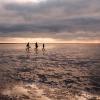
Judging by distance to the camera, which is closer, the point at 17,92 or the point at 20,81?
the point at 17,92

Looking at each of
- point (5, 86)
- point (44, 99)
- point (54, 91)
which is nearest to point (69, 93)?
Result: point (54, 91)

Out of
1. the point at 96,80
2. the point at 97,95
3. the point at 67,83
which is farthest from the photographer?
the point at 96,80

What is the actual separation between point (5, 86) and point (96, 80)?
30.0 ft

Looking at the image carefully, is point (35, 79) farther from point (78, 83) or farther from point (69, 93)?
point (69, 93)

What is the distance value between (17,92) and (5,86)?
2602 millimetres

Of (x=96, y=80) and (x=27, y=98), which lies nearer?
(x=27, y=98)

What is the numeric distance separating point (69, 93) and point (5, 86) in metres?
5.72

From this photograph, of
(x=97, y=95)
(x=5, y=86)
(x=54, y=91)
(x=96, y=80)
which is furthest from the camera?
(x=96, y=80)

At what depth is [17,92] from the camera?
722 inches

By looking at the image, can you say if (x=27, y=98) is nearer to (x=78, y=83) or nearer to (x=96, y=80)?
(x=78, y=83)

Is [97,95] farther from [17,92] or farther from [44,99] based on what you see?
[17,92]

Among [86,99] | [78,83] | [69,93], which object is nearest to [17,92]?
[69,93]

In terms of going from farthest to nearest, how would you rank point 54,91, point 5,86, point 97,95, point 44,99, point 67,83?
point 67,83, point 5,86, point 54,91, point 97,95, point 44,99

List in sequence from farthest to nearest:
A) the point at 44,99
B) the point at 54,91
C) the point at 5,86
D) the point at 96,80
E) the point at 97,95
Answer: the point at 96,80 < the point at 5,86 < the point at 54,91 < the point at 97,95 < the point at 44,99
